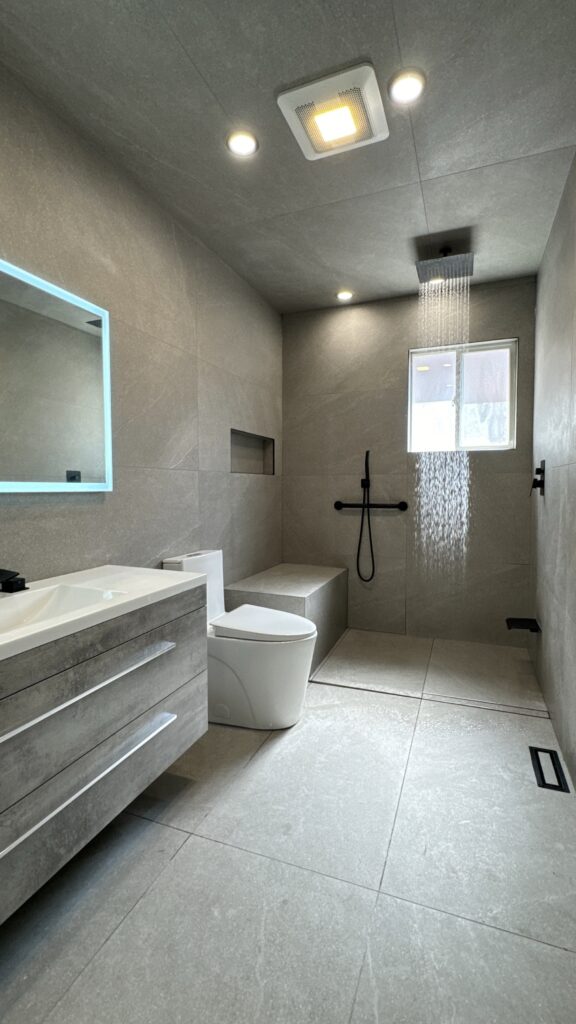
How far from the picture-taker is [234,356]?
9.38 ft

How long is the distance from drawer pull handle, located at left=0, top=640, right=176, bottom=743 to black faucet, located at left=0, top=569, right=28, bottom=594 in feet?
1.45

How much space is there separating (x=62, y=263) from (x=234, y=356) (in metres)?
1.31

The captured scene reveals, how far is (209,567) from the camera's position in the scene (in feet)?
7.68

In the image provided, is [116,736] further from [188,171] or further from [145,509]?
[188,171]

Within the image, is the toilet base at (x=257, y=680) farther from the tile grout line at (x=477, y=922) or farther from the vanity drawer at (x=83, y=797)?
the tile grout line at (x=477, y=922)

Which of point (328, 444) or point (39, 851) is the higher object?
point (328, 444)

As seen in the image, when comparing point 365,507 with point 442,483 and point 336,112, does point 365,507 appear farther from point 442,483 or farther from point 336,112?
point 336,112

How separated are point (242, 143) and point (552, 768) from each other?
282 cm

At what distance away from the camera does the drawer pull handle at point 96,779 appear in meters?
0.97

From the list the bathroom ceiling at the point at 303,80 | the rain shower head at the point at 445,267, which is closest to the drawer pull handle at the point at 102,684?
the bathroom ceiling at the point at 303,80

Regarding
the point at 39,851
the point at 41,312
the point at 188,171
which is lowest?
the point at 39,851

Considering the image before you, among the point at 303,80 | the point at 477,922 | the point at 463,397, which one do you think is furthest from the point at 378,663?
the point at 303,80

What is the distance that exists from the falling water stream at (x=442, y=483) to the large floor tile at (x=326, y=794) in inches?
51.1

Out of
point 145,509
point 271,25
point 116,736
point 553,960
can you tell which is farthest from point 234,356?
point 553,960
